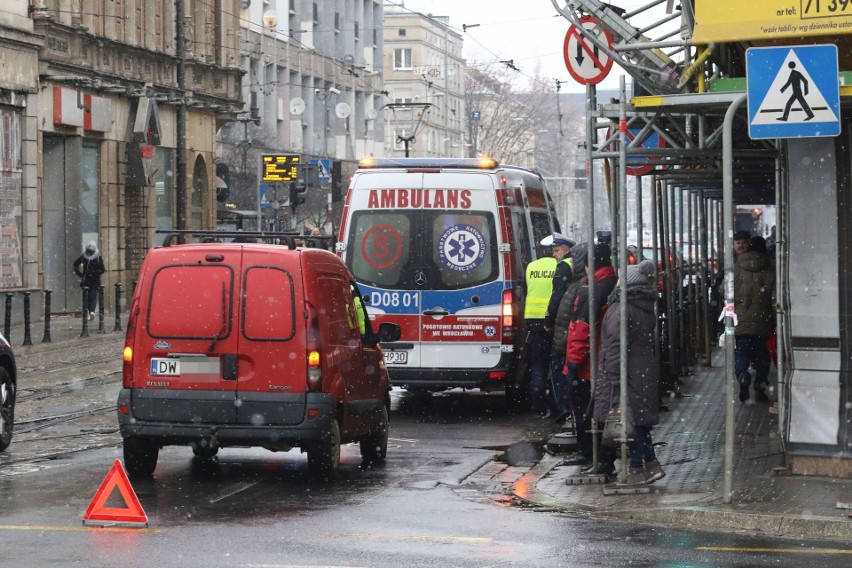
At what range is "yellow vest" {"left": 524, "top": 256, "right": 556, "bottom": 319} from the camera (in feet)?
55.1

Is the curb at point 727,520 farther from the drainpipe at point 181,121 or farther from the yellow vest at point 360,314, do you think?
the drainpipe at point 181,121

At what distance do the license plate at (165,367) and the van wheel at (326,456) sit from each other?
1160mm

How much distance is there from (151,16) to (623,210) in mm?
32813

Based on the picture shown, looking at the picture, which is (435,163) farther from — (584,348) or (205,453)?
(205,453)

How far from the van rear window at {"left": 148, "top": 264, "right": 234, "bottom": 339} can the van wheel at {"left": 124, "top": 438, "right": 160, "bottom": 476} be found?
833mm

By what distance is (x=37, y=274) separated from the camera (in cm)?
3469

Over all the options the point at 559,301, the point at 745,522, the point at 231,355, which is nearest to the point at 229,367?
the point at 231,355

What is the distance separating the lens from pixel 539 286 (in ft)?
55.3

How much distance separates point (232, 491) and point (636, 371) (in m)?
3.08

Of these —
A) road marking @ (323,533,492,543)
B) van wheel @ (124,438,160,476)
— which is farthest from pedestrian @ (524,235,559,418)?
road marking @ (323,533,492,543)

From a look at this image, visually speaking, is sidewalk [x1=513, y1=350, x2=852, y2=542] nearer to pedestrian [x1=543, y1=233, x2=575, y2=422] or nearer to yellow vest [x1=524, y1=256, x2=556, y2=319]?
pedestrian [x1=543, y1=233, x2=575, y2=422]

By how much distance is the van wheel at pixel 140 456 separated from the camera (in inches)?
475

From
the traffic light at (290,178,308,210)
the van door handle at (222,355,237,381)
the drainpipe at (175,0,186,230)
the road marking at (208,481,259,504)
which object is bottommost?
the road marking at (208,481,259,504)

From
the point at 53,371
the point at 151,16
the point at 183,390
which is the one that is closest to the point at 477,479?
the point at 183,390
